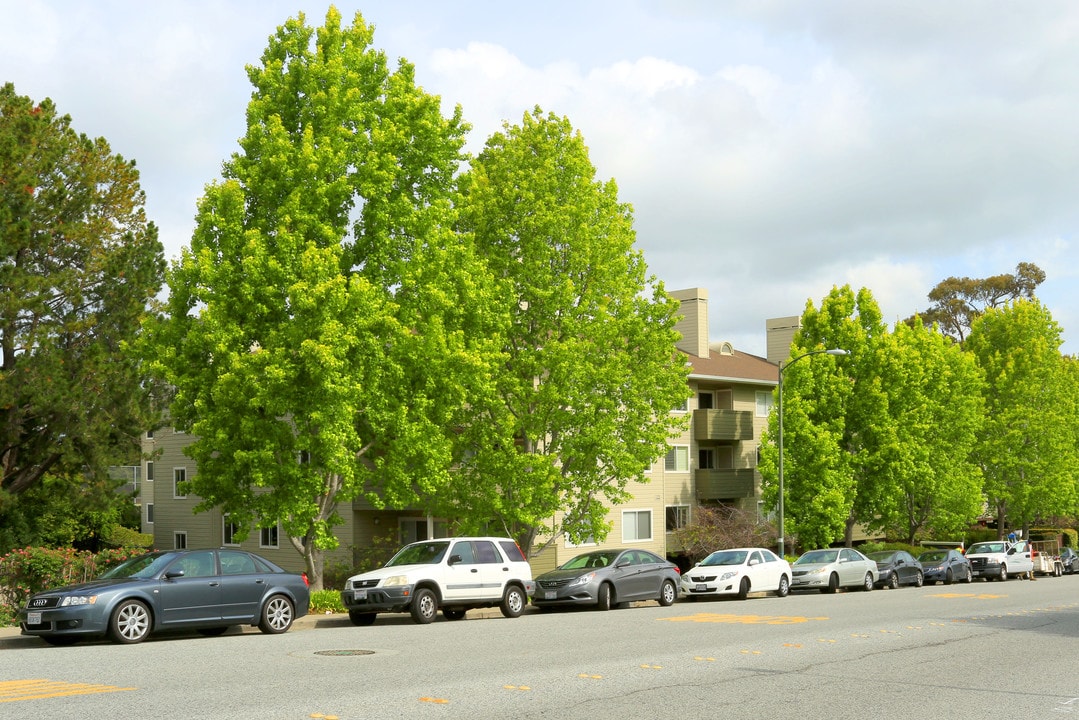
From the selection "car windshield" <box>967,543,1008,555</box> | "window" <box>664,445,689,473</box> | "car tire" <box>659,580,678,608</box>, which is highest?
"window" <box>664,445,689,473</box>

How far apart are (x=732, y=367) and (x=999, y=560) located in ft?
47.4

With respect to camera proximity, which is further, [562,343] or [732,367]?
[732,367]

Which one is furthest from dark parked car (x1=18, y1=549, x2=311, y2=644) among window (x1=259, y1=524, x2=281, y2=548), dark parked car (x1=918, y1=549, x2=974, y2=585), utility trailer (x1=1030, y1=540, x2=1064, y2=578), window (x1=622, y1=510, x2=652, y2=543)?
utility trailer (x1=1030, y1=540, x2=1064, y2=578)

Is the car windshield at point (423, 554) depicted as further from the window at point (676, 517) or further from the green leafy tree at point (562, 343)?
Result: the window at point (676, 517)

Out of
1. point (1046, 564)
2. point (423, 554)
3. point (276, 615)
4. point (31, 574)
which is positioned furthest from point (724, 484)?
point (31, 574)

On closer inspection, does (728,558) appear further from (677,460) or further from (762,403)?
(762,403)

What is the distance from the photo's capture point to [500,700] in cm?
1085

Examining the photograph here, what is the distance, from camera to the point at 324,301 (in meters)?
23.2

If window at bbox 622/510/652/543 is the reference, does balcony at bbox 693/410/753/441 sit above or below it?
above

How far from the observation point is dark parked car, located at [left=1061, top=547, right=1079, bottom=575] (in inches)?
2020

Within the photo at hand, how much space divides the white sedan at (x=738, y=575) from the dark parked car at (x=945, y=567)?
1079 cm

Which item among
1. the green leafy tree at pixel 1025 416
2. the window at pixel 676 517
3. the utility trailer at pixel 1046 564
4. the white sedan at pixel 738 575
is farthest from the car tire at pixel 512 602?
the green leafy tree at pixel 1025 416

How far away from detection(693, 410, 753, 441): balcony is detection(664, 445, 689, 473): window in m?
1.09

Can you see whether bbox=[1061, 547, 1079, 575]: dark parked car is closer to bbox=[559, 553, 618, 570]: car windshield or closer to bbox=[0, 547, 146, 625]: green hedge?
bbox=[559, 553, 618, 570]: car windshield
